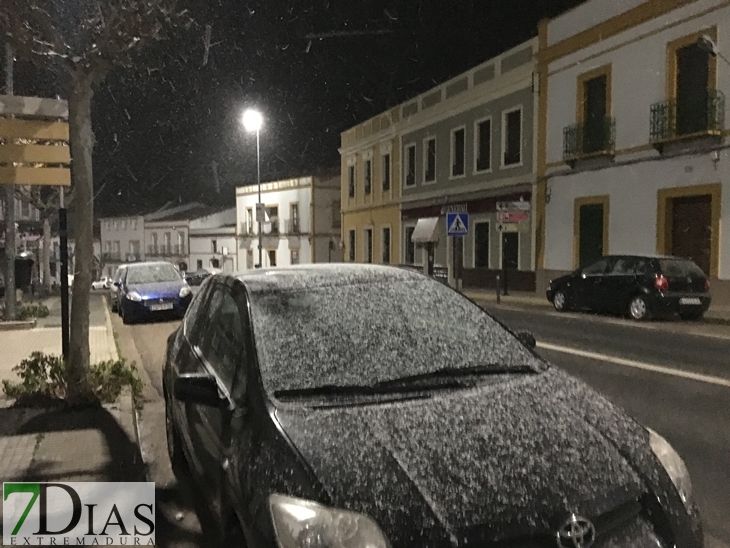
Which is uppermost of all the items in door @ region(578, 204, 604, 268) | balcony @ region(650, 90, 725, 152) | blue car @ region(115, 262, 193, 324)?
balcony @ region(650, 90, 725, 152)

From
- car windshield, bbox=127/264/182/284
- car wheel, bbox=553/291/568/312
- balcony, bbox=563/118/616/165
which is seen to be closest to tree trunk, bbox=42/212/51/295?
car windshield, bbox=127/264/182/284

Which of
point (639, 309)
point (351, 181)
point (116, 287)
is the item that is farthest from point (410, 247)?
point (639, 309)

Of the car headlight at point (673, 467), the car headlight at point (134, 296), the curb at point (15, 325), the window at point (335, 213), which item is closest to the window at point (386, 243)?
the window at point (335, 213)

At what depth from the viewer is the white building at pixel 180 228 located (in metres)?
66.1

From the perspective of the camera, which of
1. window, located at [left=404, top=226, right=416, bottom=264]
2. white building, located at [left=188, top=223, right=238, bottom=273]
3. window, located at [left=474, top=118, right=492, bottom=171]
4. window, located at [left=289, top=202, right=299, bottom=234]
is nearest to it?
window, located at [left=474, top=118, right=492, bottom=171]

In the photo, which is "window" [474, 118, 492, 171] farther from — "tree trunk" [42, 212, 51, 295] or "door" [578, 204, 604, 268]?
"tree trunk" [42, 212, 51, 295]

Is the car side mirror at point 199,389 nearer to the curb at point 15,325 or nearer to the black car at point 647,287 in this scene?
the curb at point 15,325

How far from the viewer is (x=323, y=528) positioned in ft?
7.74

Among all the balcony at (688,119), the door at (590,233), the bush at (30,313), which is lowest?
the bush at (30,313)

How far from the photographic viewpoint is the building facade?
24672 millimetres

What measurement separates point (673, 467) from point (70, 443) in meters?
Result: 4.81

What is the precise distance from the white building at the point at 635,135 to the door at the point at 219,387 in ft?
51.4

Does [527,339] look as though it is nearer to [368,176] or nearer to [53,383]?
[53,383]

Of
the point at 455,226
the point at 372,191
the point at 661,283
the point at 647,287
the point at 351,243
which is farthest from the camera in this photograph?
the point at 351,243
